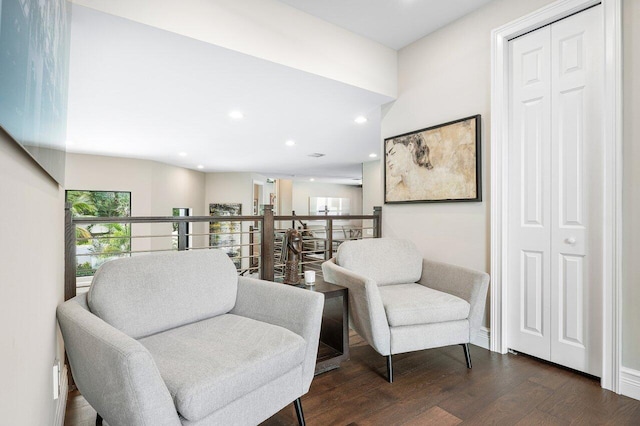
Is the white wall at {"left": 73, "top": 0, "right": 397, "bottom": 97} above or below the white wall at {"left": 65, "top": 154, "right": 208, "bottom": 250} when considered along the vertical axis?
above

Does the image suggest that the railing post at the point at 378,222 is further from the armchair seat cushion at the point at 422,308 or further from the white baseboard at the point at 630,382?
the white baseboard at the point at 630,382

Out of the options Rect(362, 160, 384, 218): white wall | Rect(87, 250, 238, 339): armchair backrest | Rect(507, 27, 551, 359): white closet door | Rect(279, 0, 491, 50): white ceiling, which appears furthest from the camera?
Rect(362, 160, 384, 218): white wall

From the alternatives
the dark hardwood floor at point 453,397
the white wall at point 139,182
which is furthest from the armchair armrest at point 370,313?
the white wall at point 139,182

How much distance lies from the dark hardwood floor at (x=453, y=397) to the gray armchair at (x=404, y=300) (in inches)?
6.7

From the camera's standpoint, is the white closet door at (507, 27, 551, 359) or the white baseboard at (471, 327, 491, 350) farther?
the white baseboard at (471, 327, 491, 350)

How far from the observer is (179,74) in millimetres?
2742

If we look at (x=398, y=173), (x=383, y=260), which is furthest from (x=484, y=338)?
(x=398, y=173)

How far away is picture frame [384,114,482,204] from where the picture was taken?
262 centimetres

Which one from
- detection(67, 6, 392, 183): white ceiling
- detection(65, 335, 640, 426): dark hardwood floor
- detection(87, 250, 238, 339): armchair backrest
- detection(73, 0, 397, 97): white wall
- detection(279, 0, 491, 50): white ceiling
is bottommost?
detection(65, 335, 640, 426): dark hardwood floor

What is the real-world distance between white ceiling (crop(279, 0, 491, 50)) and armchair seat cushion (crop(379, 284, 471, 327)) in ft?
7.20

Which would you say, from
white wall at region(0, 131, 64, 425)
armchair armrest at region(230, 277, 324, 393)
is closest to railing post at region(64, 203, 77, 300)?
white wall at region(0, 131, 64, 425)

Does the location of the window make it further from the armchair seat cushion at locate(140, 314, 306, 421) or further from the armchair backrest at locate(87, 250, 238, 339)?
the armchair seat cushion at locate(140, 314, 306, 421)

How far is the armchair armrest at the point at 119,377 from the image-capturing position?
40.7 inches

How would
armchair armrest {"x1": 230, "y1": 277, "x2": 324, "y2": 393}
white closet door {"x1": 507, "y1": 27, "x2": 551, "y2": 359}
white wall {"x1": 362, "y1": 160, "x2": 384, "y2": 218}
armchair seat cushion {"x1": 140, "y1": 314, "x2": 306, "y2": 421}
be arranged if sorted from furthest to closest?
1. white wall {"x1": 362, "y1": 160, "x2": 384, "y2": 218}
2. white closet door {"x1": 507, "y1": 27, "x2": 551, "y2": 359}
3. armchair armrest {"x1": 230, "y1": 277, "x2": 324, "y2": 393}
4. armchair seat cushion {"x1": 140, "y1": 314, "x2": 306, "y2": 421}
